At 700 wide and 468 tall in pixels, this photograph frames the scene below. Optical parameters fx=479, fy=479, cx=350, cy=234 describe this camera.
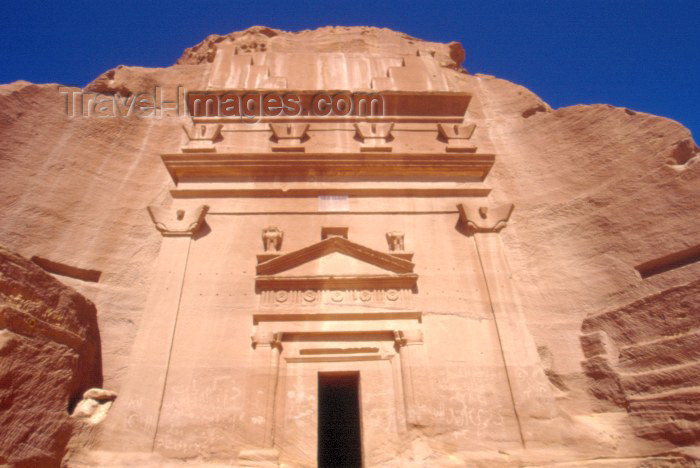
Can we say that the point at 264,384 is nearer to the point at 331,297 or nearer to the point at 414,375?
the point at 331,297

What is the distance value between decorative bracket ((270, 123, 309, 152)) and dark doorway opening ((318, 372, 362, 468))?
6970 mm

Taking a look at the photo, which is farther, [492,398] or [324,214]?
[324,214]

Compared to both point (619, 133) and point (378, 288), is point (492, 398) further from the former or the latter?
point (619, 133)

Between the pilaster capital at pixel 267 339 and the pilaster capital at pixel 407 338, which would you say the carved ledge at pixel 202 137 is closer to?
the pilaster capital at pixel 267 339

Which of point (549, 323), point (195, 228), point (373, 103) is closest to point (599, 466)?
point (549, 323)

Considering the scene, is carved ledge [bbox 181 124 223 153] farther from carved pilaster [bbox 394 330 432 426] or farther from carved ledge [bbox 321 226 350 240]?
carved pilaster [bbox 394 330 432 426]

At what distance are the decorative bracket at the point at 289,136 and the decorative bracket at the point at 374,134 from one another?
1.73m

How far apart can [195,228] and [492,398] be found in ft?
24.4

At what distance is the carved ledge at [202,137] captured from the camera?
13.7 m

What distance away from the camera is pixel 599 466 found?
8.06 meters

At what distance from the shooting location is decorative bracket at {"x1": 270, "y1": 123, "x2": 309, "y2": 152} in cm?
1430

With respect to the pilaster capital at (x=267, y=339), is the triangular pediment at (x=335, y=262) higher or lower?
higher

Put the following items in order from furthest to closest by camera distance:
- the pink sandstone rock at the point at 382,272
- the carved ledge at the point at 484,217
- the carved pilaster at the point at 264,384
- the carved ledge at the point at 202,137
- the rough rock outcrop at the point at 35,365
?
1. the carved ledge at the point at 202,137
2. the carved ledge at the point at 484,217
3. the pink sandstone rock at the point at 382,272
4. the carved pilaster at the point at 264,384
5. the rough rock outcrop at the point at 35,365

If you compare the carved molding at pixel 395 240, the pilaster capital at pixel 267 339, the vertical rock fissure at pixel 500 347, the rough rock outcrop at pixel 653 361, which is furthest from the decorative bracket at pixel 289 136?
the rough rock outcrop at pixel 653 361
